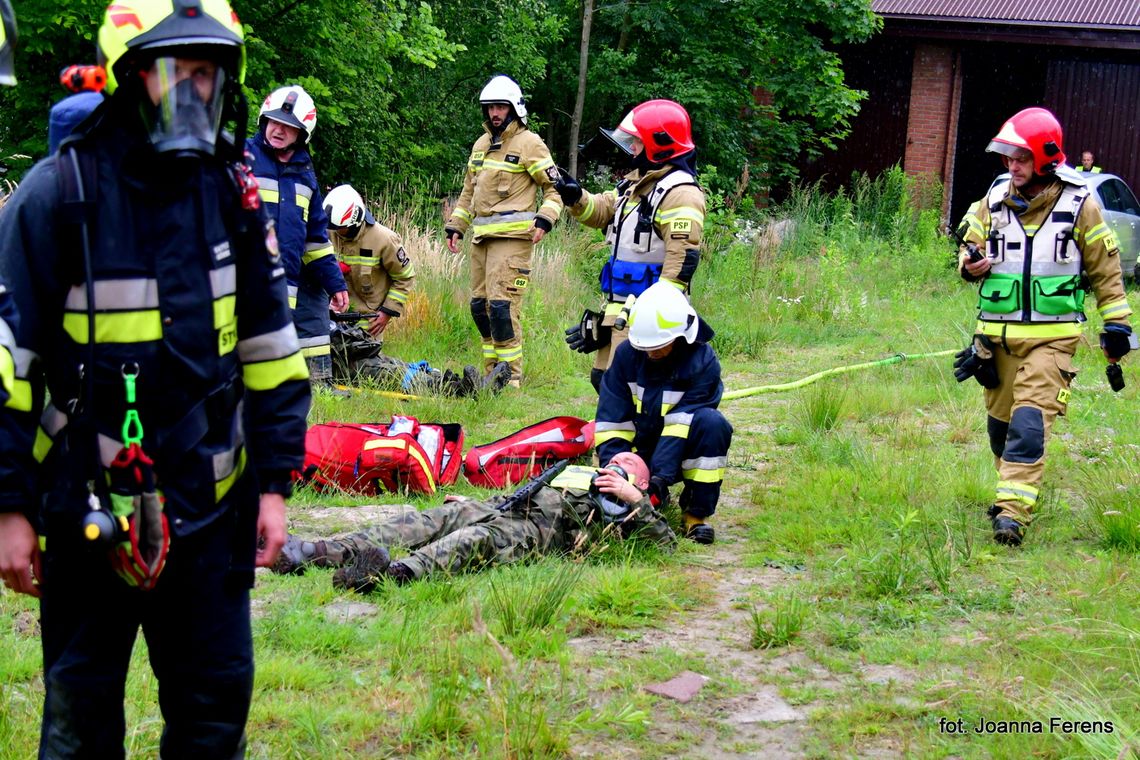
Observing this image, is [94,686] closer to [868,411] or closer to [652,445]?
[652,445]

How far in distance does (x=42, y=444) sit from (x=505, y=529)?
2774 mm

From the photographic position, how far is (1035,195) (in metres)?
5.86

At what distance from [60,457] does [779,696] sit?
96.7 inches

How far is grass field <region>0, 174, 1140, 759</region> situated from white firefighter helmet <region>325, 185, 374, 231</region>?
1.33 meters

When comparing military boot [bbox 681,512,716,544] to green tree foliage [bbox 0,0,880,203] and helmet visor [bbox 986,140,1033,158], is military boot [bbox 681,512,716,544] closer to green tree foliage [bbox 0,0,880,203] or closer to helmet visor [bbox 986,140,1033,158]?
helmet visor [bbox 986,140,1033,158]

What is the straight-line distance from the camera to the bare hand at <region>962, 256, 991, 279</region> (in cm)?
592

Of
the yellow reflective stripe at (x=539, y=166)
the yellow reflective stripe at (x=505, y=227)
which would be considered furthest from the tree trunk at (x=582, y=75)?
the yellow reflective stripe at (x=505, y=227)

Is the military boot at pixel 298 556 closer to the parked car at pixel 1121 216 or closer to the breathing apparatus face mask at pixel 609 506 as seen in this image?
the breathing apparatus face mask at pixel 609 506

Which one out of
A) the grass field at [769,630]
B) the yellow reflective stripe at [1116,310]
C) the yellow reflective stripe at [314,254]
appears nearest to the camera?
the grass field at [769,630]

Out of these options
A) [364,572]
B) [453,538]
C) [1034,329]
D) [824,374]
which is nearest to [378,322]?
[824,374]

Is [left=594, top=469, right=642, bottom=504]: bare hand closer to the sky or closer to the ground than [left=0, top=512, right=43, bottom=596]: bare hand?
closer to the ground

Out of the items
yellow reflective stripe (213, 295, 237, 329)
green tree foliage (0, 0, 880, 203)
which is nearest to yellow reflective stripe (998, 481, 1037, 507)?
yellow reflective stripe (213, 295, 237, 329)

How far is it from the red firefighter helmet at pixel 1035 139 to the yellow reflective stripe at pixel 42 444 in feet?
14.8

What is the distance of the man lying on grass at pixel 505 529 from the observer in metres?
4.85
